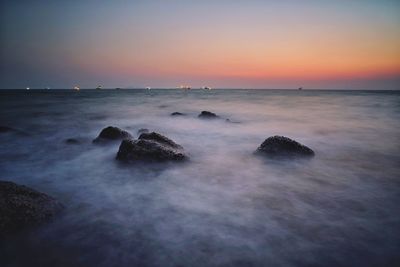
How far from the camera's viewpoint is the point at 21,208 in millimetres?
3801

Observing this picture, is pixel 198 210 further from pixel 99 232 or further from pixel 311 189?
pixel 311 189

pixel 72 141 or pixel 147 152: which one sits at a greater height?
pixel 147 152

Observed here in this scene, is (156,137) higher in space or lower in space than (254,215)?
higher

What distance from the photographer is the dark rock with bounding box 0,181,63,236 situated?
362 centimetres

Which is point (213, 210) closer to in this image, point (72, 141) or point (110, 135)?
point (110, 135)

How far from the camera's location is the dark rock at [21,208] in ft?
11.9

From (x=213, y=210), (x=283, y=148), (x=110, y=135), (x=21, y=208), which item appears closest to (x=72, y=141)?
(x=110, y=135)

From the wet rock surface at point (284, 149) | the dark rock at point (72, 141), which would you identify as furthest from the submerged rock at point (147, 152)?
the dark rock at point (72, 141)

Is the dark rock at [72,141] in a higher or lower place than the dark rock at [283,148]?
lower

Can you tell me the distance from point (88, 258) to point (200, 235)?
4.44 feet

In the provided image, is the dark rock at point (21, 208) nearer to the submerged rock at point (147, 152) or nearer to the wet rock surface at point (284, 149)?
the submerged rock at point (147, 152)

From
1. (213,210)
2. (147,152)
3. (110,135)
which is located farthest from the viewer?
(110,135)

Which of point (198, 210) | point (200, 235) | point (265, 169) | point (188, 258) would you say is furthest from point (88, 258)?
A: point (265, 169)

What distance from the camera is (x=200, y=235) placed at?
373 cm
